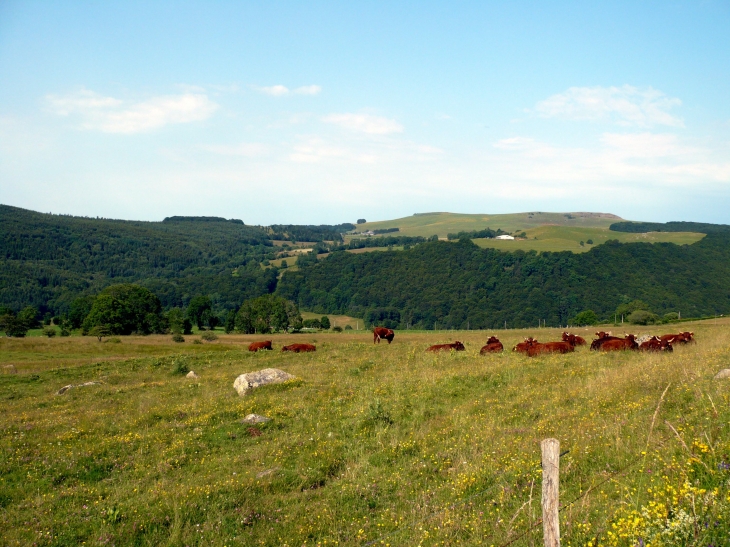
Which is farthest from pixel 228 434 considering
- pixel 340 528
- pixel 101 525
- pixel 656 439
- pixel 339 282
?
pixel 339 282

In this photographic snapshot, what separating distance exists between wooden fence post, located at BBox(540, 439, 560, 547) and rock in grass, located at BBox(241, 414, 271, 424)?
1006 centimetres

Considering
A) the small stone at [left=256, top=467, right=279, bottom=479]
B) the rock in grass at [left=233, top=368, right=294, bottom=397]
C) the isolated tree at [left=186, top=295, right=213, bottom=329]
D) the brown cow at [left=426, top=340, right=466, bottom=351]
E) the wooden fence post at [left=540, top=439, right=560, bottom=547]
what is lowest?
the isolated tree at [left=186, top=295, right=213, bottom=329]

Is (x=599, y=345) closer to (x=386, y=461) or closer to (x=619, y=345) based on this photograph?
(x=619, y=345)

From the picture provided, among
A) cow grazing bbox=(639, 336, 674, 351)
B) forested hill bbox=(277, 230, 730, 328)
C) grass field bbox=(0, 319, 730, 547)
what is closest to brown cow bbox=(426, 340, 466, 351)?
grass field bbox=(0, 319, 730, 547)

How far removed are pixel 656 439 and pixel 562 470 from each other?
191 cm

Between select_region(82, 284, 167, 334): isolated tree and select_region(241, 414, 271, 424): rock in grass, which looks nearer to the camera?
select_region(241, 414, 271, 424): rock in grass

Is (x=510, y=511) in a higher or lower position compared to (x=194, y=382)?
higher

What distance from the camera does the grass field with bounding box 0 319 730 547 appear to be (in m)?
6.90

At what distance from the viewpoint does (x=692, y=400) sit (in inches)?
417

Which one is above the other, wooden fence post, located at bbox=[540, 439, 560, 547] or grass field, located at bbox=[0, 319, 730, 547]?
wooden fence post, located at bbox=[540, 439, 560, 547]

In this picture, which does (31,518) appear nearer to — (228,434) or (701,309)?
(228,434)

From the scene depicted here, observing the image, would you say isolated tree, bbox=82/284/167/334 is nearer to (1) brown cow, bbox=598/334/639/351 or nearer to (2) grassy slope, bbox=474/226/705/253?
(1) brown cow, bbox=598/334/639/351

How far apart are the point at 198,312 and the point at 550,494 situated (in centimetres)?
10827

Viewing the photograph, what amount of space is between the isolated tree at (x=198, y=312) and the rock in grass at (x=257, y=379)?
92328 millimetres
